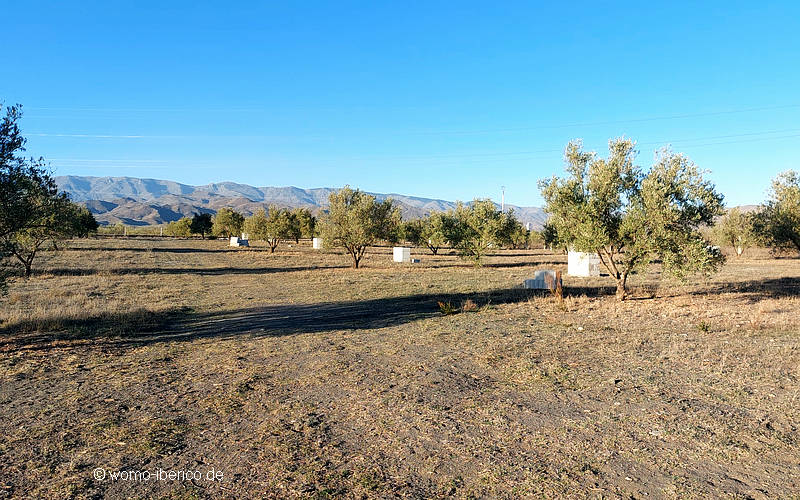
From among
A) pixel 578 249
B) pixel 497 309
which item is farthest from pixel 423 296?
pixel 578 249

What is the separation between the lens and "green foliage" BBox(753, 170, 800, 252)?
95.7 ft

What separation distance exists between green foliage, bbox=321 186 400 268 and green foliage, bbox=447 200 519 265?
26.0ft

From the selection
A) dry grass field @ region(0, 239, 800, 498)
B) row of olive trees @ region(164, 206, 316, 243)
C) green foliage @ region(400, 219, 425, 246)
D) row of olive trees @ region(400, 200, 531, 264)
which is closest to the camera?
dry grass field @ region(0, 239, 800, 498)

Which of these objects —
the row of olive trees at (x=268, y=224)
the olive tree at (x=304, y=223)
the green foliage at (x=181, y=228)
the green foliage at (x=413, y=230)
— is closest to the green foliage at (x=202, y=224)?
the row of olive trees at (x=268, y=224)

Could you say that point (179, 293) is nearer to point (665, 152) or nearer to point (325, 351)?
point (325, 351)

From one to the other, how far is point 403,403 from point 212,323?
460 inches

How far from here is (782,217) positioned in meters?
29.2

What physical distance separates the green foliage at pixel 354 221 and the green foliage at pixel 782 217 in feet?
103

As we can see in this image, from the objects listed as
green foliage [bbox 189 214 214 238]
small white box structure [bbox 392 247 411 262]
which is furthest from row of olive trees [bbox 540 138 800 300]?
green foliage [bbox 189 214 214 238]

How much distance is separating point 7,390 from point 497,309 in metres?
17.7

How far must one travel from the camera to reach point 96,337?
14.7 meters

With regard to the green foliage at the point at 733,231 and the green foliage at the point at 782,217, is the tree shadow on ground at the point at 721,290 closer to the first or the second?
the green foliage at the point at 782,217

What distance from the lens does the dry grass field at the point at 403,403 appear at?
6.00 metres

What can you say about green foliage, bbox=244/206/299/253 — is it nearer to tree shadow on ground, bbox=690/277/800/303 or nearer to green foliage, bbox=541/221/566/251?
green foliage, bbox=541/221/566/251
